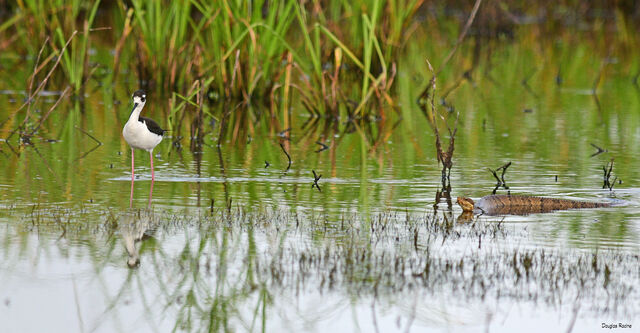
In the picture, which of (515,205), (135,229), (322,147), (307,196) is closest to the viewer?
(135,229)

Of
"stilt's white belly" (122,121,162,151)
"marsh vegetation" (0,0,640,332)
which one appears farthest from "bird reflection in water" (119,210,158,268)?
"stilt's white belly" (122,121,162,151)

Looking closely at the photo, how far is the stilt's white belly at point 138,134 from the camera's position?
9297 millimetres

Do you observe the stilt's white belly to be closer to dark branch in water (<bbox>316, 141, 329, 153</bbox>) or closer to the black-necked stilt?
the black-necked stilt

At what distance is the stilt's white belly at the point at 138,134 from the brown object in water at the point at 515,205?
2793mm

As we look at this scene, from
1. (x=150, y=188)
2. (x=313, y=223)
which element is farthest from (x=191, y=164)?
(x=313, y=223)

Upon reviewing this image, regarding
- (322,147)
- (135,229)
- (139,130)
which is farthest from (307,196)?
(322,147)

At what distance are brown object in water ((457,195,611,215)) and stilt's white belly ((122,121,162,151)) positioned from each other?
2.79 metres

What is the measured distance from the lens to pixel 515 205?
837 cm

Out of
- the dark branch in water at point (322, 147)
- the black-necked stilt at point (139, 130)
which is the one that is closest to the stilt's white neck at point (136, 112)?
the black-necked stilt at point (139, 130)

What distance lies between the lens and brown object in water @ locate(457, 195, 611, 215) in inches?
324

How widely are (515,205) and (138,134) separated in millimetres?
3204

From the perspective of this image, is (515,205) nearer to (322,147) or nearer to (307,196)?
(307,196)

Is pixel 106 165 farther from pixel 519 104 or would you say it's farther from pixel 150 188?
pixel 519 104

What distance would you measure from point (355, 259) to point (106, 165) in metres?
4.44
